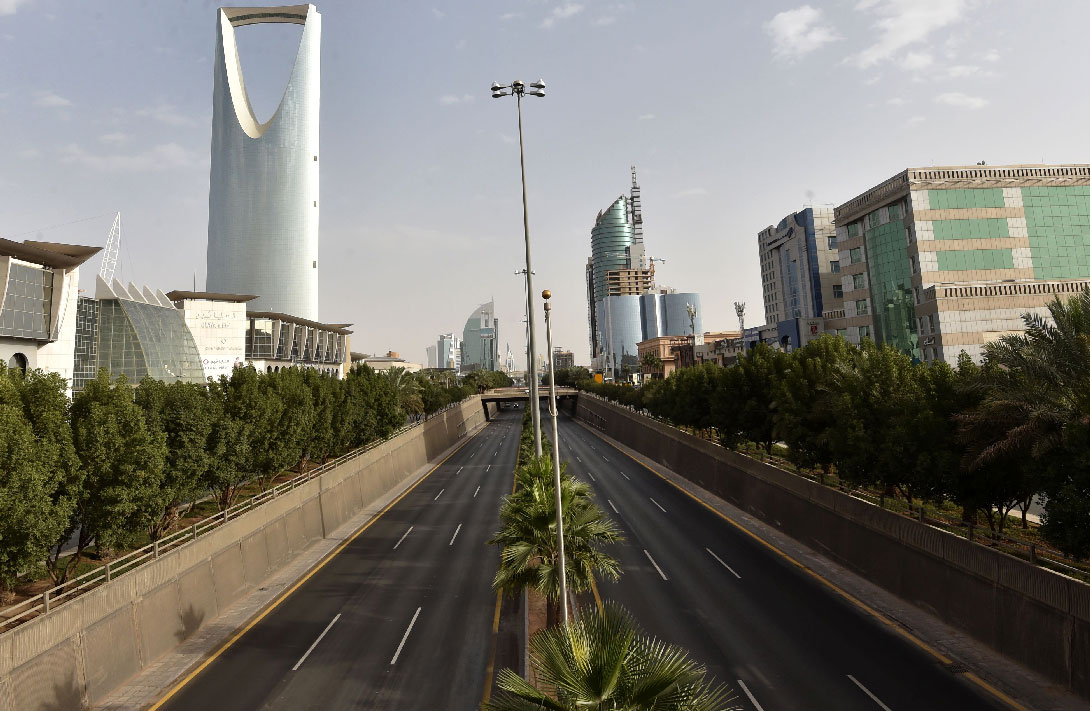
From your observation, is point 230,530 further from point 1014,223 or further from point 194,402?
point 1014,223

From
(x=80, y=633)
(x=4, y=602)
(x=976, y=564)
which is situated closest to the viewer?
(x=80, y=633)

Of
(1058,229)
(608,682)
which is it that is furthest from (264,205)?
(608,682)

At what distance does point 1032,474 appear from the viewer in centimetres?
1569

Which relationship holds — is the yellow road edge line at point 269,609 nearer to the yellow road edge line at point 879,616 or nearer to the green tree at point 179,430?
the green tree at point 179,430

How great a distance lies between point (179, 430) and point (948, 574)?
94.8 feet

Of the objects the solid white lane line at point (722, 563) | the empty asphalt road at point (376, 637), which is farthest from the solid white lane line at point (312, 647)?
the solid white lane line at point (722, 563)

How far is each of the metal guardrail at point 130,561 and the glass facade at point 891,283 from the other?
5579 centimetres

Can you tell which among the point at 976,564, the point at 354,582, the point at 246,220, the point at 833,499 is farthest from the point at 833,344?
the point at 246,220

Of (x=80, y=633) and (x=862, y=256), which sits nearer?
(x=80, y=633)

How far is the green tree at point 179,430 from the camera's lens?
24328 mm

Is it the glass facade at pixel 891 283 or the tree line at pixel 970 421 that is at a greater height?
the glass facade at pixel 891 283

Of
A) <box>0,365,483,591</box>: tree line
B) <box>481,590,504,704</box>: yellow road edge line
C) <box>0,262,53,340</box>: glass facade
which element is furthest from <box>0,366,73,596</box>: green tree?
<box>0,262,53,340</box>: glass facade

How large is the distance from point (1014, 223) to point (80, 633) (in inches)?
3138

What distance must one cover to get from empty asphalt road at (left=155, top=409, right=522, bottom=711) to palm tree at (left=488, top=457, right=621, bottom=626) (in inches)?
110
